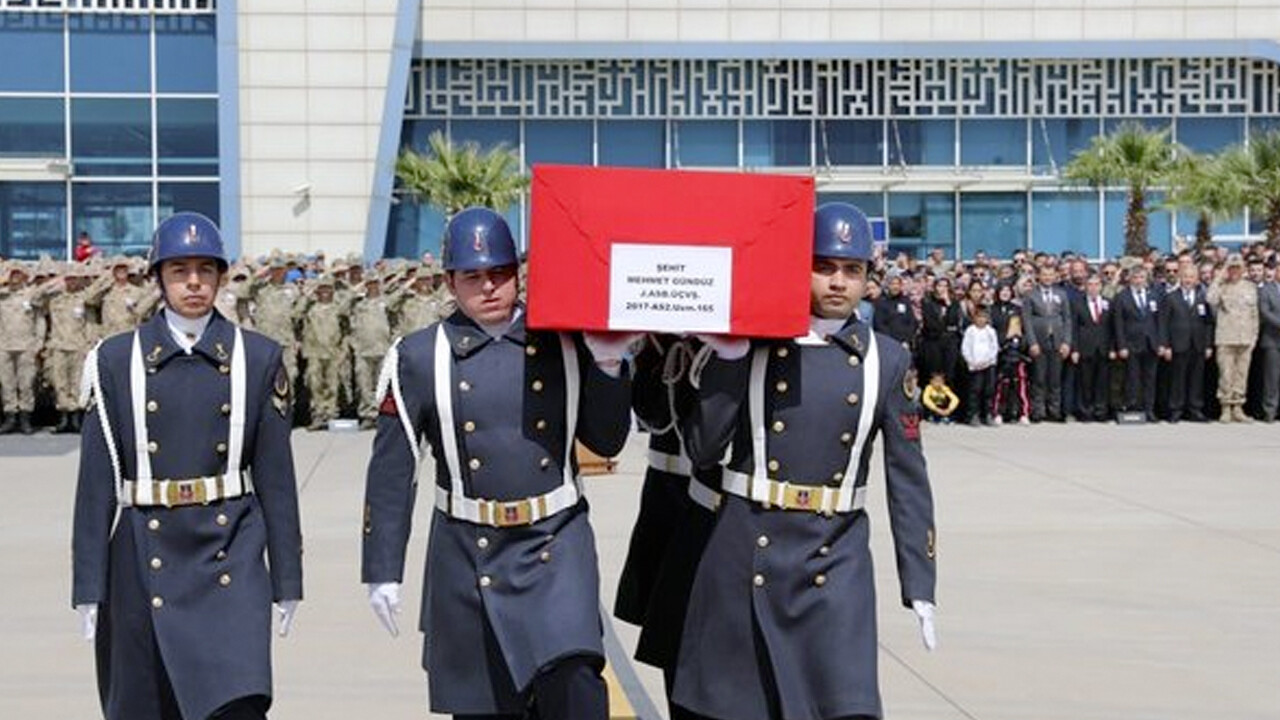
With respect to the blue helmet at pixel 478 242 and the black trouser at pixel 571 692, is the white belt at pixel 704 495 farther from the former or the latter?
the blue helmet at pixel 478 242

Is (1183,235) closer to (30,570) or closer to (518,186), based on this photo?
(518,186)

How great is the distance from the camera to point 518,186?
34562 mm

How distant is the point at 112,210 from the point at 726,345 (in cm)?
3206

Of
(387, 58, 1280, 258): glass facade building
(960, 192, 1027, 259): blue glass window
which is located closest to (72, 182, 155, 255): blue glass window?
(387, 58, 1280, 258): glass facade building

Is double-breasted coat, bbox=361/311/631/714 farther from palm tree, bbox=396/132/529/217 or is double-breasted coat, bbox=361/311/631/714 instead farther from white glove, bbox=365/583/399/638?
palm tree, bbox=396/132/529/217

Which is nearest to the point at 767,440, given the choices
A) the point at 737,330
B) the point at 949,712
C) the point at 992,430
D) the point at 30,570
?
the point at 737,330

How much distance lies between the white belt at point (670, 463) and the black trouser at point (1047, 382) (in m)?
15.2

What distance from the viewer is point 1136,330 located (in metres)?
21.2

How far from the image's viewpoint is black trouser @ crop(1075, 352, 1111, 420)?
2145 cm

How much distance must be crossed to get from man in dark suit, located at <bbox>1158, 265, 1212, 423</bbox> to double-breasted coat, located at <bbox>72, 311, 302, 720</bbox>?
53.9ft

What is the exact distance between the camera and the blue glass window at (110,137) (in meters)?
36.1

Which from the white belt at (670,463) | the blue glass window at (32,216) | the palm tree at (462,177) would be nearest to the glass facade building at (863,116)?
the palm tree at (462,177)

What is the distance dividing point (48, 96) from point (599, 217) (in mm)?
32159

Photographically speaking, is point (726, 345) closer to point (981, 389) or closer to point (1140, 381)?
point (981, 389)
